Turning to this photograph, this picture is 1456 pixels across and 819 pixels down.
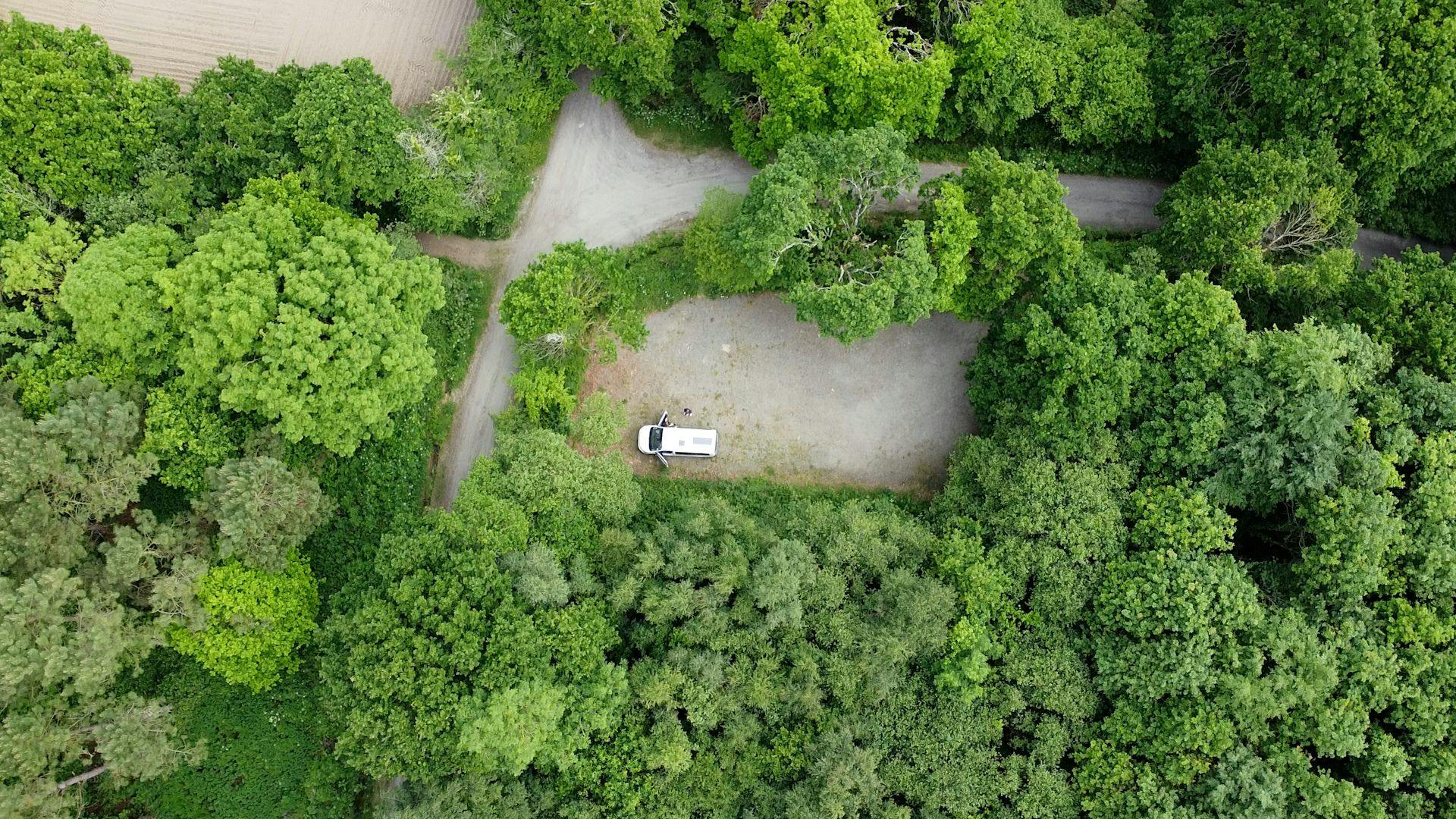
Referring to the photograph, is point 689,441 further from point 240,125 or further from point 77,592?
point 77,592

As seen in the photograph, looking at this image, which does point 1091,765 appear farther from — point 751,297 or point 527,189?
point 527,189

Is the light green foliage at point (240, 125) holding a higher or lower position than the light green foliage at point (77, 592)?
higher

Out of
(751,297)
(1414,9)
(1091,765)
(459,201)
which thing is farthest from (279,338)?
(1414,9)

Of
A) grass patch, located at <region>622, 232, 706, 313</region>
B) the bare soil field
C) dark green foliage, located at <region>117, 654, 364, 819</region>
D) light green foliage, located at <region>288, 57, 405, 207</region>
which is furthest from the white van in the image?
the bare soil field

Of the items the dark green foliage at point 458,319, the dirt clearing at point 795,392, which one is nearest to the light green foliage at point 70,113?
the dark green foliage at point 458,319

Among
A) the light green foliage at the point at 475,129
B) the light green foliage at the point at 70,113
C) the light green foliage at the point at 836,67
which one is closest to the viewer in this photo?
the light green foliage at the point at 70,113

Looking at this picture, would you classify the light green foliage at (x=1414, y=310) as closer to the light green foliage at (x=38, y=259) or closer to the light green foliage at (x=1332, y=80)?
the light green foliage at (x=1332, y=80)

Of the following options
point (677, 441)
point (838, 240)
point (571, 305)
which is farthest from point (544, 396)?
point (838, 240)
